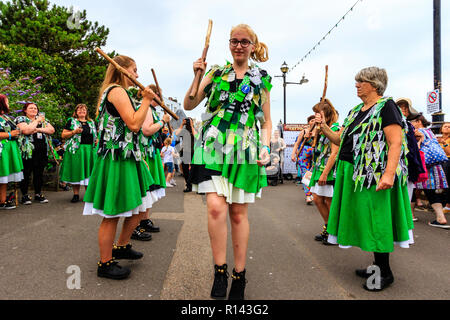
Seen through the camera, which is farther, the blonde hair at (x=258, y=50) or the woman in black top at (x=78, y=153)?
the woman in black top at (x=78, y=153)

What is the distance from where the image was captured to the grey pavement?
2355 millimetres

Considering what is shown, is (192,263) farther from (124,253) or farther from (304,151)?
(304,151)

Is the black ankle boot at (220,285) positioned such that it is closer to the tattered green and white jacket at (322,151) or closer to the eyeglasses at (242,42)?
the eyeglasses at (242,42)

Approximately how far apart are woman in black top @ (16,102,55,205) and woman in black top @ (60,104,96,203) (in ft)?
1.50

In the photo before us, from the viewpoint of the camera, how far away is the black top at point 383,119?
97.3 inches

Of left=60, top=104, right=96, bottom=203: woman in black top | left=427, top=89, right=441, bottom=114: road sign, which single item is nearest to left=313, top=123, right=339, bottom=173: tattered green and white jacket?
left=60, top=104, right=96, bottom=203: woman in black top

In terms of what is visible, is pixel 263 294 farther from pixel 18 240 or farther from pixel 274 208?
pixel 274 208

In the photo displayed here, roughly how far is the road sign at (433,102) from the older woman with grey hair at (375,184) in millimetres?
6510

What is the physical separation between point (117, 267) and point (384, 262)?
7.56 feet

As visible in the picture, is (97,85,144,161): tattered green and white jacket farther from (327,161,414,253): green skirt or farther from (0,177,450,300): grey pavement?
(327,161,414,253): green skirt

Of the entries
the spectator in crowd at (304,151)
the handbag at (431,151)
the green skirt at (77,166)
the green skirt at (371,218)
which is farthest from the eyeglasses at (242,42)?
the green skirt at (77,166)

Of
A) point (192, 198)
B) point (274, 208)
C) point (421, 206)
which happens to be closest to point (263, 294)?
point (274, 208)
